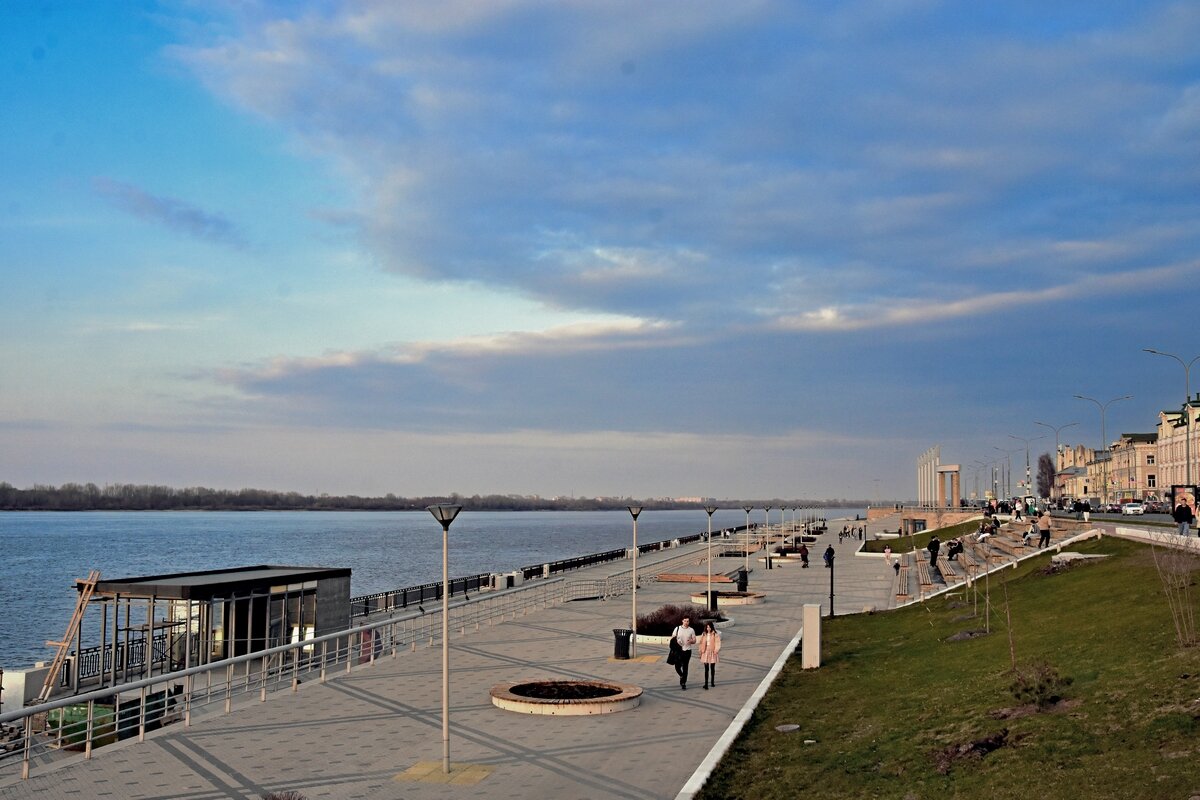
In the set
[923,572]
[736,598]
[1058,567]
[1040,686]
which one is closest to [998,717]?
[1040,686]

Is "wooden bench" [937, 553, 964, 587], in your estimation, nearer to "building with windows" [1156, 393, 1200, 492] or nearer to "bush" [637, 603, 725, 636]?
"bush" [637, 603, 725, 636]

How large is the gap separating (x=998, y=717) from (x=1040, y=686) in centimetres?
83

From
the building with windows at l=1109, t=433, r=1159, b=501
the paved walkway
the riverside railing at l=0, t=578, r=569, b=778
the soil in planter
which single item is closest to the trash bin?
the paved walkway

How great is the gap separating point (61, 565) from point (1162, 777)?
121 metres

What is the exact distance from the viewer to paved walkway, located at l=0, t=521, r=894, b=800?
13.5 meters

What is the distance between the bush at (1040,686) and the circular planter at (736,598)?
23843 millimetres

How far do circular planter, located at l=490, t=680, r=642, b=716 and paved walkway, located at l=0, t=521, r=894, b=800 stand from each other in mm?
246

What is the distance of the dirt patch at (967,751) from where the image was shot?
13523 mm

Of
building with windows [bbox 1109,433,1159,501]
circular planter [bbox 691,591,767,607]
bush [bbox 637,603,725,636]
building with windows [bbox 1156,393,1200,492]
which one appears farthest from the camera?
building with windows [bbox 1109,433,1159,501]

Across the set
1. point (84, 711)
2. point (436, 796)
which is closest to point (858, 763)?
point (436, 796)

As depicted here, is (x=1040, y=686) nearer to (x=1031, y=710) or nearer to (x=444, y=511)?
(x=1031, y=710)

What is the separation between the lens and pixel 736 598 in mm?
40938

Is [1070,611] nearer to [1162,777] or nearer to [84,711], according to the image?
[1162,777]

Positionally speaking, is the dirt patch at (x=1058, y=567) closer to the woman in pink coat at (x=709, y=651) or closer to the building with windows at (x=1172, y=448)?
the woman in pink coat at (x=709, y=651)
